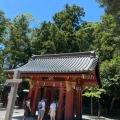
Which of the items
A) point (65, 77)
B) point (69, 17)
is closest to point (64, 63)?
point (65, 77)

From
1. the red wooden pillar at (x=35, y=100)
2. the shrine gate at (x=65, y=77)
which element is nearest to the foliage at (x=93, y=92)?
the shrine gate at (x=65, y=77)

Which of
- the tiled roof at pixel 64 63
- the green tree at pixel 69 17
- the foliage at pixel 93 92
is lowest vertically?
the foliage at pixel 93 92

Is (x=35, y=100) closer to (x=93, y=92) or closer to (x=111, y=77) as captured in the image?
(x=93, y=92)

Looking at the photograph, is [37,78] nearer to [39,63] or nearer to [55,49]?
[39,63]

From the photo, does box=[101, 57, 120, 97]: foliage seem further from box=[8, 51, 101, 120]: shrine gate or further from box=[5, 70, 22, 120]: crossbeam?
box=[5, 70, 22, 120]: crossbeam

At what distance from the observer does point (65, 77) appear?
14.6 m

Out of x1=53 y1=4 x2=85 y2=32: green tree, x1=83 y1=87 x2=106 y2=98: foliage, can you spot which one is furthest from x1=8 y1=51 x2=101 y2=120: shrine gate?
x1=53 y1=4 x2=85 y2=32: green tree

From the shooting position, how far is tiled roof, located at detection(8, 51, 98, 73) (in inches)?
550

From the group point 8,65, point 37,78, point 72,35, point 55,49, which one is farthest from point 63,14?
point 37,78

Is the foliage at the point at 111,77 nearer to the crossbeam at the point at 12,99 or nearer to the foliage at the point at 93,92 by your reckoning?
the foliage at the point at 93,92

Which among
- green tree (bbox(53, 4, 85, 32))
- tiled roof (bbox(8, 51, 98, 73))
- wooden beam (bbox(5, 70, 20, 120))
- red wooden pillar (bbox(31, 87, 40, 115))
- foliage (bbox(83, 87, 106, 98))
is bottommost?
wooden beam (bbox(5, 70, 20, 120))

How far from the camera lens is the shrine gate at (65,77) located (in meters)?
13.9

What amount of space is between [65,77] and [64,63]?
6.75ft

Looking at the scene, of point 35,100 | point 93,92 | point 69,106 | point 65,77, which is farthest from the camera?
point 93,92
